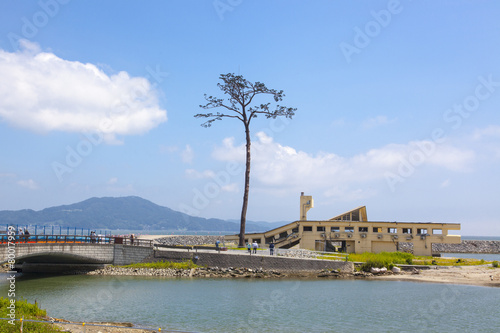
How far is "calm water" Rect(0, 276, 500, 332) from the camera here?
25172 mm

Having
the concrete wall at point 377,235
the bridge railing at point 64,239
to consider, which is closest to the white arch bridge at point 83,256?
the bridge railing at point 64,239

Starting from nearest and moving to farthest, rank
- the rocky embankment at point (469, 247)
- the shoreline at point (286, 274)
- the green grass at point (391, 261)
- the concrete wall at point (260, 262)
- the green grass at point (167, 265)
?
1. the shoreline at point (286, 274)
2. the concrete wall at point (260, 262)
3. the green grass at point (167, 265)
4. the green grass at point (391, 261)
5. the rocky embankment at point (469, 247)

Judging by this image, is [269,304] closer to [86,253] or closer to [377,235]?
[86,253]

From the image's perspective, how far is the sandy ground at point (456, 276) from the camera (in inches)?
1649

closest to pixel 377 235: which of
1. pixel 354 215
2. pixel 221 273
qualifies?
pixel 354 215

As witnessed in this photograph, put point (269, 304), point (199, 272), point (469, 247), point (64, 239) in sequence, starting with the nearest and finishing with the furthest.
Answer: point (269, 304)
point (64, 239)
point (199, 272)
point (469, 247)

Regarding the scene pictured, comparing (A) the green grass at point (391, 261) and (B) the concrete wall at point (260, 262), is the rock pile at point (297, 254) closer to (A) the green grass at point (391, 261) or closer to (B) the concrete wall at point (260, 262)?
(B) the concrete wall at point (260, 262)

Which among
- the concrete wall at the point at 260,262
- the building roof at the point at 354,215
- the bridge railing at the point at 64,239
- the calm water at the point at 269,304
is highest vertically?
the building roof at the point at 354,215

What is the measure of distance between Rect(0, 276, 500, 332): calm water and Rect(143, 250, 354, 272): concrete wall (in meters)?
3.73

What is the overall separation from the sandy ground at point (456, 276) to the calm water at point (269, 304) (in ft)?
9.36

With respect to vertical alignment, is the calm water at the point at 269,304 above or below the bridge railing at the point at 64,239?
below

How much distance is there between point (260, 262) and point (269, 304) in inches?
574

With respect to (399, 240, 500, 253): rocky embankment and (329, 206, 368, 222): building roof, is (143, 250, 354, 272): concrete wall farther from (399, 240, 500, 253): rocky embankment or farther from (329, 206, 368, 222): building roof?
(399, 240, 500, 253): rocky embankment

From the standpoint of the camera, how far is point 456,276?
44.1 m
